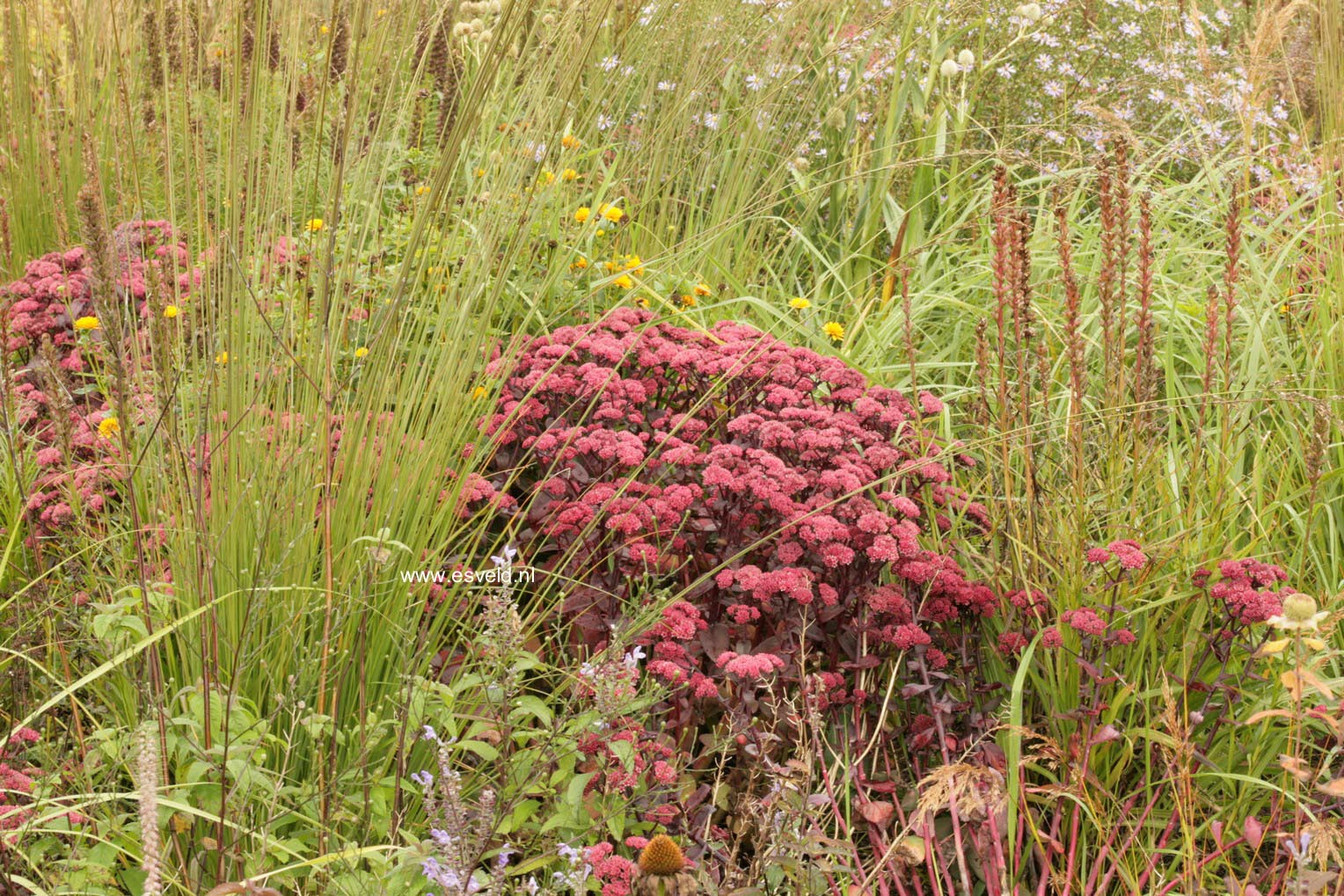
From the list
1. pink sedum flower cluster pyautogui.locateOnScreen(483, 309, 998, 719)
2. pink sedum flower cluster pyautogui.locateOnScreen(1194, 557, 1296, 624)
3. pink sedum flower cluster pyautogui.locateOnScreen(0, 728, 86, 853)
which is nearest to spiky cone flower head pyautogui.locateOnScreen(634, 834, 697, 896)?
pink sedum flower cluster pyautogui.locateOnScreen(483, 309, 998, 719)

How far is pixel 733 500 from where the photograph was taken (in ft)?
8.60

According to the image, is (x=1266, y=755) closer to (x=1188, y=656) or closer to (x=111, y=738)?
(x=1188, y=656)

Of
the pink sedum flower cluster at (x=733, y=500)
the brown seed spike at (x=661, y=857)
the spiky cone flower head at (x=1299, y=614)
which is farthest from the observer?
the pink sedum flower cluster at (x=733, y=500)

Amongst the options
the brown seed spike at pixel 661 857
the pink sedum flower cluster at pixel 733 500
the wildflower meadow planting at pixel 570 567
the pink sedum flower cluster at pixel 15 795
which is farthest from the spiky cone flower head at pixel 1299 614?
the pink sedum flower cluster at pixel 15 795

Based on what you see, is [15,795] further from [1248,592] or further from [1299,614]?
[1248,592]

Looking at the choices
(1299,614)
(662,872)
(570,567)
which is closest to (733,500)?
(570,567)

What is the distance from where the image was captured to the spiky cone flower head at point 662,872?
5.90 ft

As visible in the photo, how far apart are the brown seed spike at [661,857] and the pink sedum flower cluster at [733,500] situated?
380mm

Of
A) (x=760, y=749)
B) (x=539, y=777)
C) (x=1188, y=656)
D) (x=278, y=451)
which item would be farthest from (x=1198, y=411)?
(x=278, y=451)

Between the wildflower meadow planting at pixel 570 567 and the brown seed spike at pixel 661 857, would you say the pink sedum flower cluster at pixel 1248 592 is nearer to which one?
the wildflower meadow planting at pixel 570 567

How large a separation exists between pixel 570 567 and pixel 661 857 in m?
0.95

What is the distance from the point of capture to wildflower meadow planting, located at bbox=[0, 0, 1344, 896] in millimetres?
1928

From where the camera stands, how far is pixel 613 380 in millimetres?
2850

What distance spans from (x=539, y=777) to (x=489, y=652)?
0.23m
